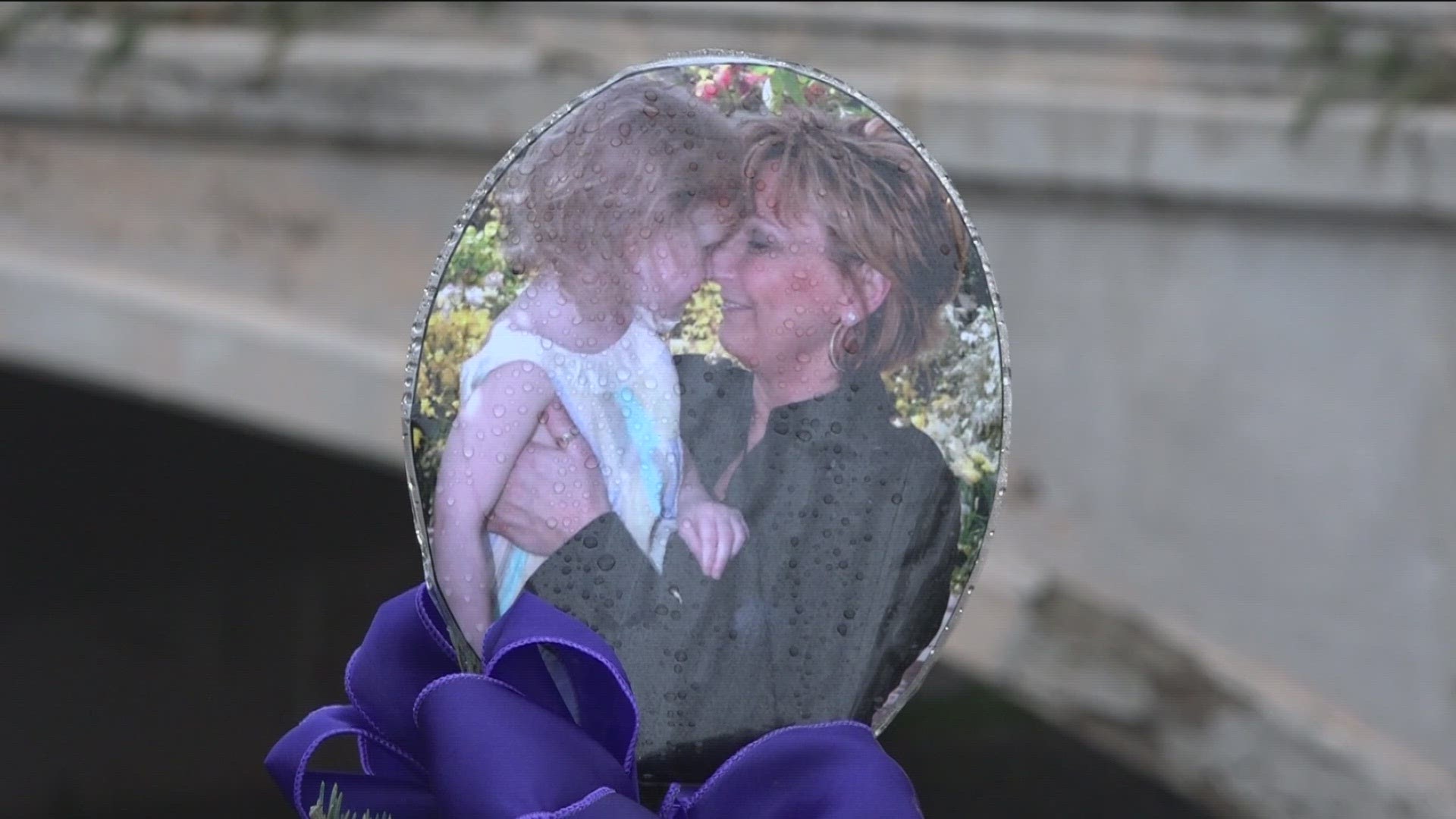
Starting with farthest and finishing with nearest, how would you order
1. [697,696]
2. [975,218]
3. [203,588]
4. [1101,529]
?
[203,588] < [1101,529] < [975,218] < [697,696]

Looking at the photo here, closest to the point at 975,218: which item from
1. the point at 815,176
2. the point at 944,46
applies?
the point at 944,46

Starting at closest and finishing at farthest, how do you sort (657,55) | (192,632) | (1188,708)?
(657,55) < (1188,708) < (192,632)

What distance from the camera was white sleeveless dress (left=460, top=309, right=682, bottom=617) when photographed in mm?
826

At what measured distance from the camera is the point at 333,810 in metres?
0.74

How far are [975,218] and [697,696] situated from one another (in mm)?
2446

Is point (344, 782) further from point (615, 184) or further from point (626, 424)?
point (615, 184)

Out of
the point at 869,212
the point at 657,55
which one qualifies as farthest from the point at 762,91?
the point at 657,55

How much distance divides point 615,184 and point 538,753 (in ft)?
0.96

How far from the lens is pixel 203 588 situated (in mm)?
6043

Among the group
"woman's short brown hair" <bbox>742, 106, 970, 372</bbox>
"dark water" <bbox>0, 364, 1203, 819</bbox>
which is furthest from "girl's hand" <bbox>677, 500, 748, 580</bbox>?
"dark water" <bbox>0, 364, 1203, 819</bbox>

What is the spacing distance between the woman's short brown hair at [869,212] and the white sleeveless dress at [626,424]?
0.32ft

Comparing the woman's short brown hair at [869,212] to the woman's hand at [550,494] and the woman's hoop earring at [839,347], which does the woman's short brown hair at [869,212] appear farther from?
the woman's hand at [550,494]

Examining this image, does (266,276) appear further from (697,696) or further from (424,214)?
(697,696)

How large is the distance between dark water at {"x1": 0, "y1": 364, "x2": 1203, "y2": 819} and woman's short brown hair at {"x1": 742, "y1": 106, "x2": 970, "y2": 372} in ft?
15.5
